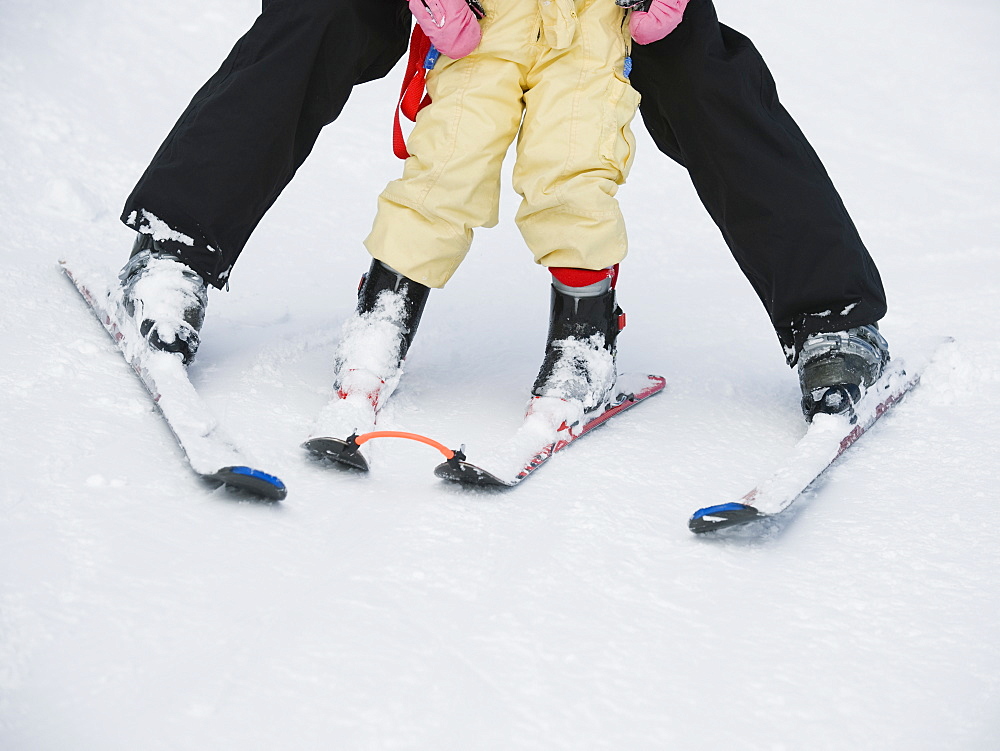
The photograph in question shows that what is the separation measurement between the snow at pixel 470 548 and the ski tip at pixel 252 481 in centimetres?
2

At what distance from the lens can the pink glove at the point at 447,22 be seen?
1.58 m

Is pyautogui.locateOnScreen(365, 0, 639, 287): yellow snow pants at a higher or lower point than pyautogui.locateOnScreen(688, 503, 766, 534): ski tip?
higher

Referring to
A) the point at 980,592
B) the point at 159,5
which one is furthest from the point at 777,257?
the point at 159,5

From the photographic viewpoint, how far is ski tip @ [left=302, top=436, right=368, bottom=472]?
140cm

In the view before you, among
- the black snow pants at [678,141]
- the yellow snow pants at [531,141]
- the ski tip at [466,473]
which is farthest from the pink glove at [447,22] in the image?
the ski tip at [466,473]

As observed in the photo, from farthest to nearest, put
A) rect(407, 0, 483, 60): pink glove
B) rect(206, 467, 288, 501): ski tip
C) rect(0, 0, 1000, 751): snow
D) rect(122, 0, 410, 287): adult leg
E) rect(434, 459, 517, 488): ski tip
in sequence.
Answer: rect(122, 0, 410, 287): adult leg → rect(407, 0, 483, 60): pink glove → rect(434, 459, 517, 488): ski tip → rect(206, 467, 288, 501): ski tip → rect(0, 0, 1000, 751): snow

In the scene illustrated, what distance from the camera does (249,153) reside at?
66.8 inches

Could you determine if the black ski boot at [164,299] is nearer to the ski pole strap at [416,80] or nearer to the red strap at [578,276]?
the ski pole strap at [416,80]

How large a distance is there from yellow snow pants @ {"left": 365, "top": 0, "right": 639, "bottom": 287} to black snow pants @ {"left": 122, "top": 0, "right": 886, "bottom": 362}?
0.16 metres

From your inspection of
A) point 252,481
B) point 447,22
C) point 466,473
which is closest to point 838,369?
point 466,473

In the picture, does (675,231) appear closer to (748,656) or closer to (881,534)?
(881,534)

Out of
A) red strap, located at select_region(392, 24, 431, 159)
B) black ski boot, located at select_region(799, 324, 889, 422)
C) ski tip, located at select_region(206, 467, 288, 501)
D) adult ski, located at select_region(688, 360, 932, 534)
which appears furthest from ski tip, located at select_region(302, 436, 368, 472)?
black ski boot, located at select_region(799, 324, 889, 422)

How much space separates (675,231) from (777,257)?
154 cm

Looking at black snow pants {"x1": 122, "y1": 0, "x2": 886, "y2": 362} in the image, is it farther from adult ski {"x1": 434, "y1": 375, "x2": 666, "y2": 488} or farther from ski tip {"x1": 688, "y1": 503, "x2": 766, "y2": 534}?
ski tip {"x1": 688, "y1": 503, "x2": 766, "y2": 534}
